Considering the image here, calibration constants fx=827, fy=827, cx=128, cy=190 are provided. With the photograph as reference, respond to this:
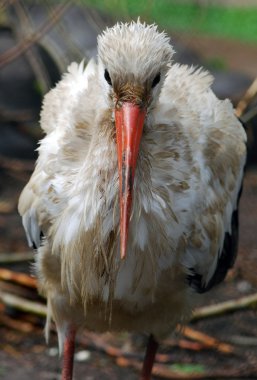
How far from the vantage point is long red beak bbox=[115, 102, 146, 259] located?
8.19 feet

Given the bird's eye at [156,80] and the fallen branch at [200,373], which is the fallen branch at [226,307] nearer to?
the fallen branch at [200,373]

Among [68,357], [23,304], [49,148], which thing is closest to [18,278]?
[23,304]

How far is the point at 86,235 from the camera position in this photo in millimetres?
2822

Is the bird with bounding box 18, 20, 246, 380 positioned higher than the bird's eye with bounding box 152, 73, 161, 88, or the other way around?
the bird's eye with bounding box 152, 73, 161, 88

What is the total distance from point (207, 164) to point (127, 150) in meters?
0.78

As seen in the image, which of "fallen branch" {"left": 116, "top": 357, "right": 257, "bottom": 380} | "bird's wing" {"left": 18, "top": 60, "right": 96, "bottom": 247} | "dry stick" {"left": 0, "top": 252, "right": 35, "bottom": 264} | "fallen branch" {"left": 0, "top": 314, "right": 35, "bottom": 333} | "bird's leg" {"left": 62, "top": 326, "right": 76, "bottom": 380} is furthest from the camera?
"dry stick" {"left": 0, "top": 252, "right": 35, "bottom": 264}

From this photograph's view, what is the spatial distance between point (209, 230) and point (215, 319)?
1.66m

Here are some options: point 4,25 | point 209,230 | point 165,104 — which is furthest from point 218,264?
point 4,25

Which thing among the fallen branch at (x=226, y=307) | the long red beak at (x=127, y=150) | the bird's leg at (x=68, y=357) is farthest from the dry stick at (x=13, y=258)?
the long red beak at (x=127, y=150)

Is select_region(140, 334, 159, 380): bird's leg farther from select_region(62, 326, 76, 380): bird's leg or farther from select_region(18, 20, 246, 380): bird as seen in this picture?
select_region(62, 326, 76, 380): bird's leg

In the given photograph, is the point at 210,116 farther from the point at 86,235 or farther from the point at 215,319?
the point at 215,319

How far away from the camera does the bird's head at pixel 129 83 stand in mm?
2512

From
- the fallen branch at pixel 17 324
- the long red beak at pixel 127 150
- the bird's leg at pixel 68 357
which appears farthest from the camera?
the fallen branch at pixel 17 324

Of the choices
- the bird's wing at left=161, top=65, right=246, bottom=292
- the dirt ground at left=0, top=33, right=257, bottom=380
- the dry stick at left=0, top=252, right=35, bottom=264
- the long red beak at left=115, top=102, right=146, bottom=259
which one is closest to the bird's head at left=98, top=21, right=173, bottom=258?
the long red beak at left=115, top=102, right=146, bottom=259
